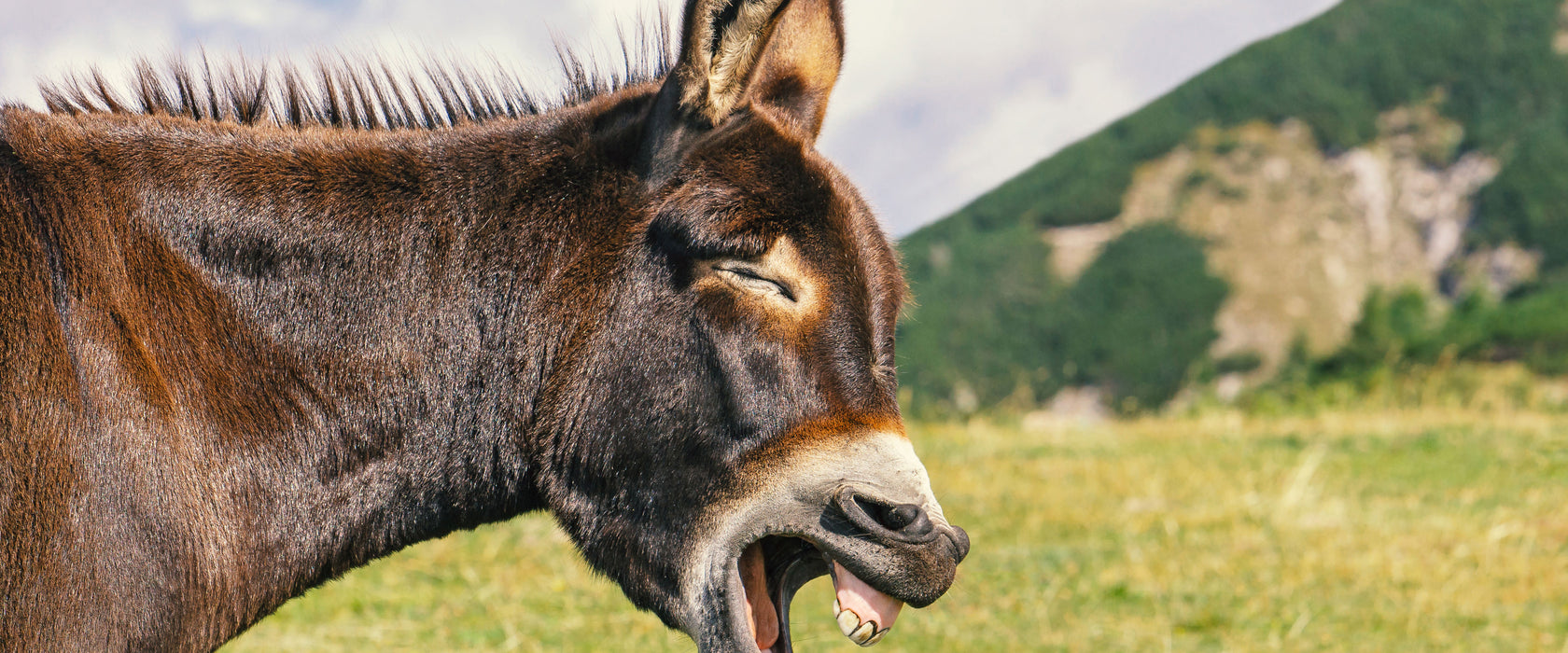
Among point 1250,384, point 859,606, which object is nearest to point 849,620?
point 859,606

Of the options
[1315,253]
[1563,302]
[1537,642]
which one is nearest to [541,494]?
[1537,642]

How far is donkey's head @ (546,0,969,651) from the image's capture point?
2439mm

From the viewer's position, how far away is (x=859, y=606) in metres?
2.50

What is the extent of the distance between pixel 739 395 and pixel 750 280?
245mm

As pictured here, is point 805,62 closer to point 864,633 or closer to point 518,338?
point 518,338

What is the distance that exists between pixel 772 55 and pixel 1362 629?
4.56m

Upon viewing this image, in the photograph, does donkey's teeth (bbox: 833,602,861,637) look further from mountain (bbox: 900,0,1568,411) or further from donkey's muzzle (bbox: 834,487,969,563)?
mountain (bbox: 900,0,1568,411)

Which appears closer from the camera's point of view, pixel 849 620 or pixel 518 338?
pixel 849 620

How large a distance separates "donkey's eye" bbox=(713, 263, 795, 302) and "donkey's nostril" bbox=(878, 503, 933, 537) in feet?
1.60

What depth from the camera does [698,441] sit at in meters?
2.50

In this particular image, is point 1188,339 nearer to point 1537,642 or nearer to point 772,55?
point 1537,642

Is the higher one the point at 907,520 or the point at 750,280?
the point at 750,280

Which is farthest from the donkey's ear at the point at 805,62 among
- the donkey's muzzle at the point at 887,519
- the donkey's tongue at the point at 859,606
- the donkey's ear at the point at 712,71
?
the donkey's tongue at the point at 859,606

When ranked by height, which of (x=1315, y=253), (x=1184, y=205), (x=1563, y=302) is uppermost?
(x=1184, y=205)
